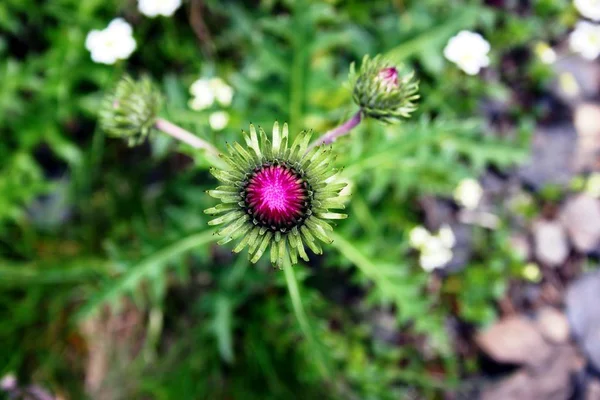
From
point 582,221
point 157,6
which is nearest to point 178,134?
point 157,6

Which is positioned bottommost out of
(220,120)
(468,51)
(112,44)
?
(220,120)

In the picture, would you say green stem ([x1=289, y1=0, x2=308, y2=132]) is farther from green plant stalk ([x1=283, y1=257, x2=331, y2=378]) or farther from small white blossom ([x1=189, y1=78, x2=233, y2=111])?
green plant stalk ([x1=283, y1=257, x2=331, y2=378])

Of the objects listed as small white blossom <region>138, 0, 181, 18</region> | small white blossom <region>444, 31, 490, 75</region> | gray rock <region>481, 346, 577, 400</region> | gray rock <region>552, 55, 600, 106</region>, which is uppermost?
small white blossom <region>138, 0, 181, 18</region>

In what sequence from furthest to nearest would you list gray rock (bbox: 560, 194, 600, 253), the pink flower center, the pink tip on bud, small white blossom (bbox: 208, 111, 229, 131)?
gray rock (bbox: 560, 194, 600, 253), small white blossom (bbox: 208, 111, 229, 131), the pink tip on bud, the pink flower center

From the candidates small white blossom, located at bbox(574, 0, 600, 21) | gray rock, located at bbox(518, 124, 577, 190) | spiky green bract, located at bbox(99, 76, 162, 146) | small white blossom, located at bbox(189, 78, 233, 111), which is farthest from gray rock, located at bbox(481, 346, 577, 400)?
spiky green bract, located at bbox(99, 76, 162, 146)

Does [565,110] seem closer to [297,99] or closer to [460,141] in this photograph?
[460,141]

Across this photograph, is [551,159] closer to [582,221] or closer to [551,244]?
[582,221]

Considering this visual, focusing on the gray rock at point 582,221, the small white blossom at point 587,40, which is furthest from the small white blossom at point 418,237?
the small white blossom at point 587,40
